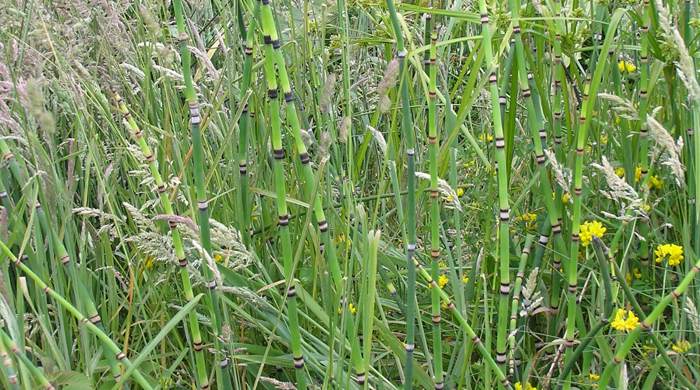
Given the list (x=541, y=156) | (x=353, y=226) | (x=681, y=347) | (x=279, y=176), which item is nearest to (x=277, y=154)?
(x=279, y=176)

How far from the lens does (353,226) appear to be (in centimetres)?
124

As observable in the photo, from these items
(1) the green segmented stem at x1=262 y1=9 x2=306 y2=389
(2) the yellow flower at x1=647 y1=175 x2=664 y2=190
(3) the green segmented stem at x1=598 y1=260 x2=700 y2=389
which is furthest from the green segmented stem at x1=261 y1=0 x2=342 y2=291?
(2) the yellow flower at x1=647 y1=175 x2=664 y2=190

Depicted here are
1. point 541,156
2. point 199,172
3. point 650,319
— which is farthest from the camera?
point 541,156

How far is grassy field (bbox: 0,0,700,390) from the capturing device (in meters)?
0.98

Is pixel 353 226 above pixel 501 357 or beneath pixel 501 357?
above

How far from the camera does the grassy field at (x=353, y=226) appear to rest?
978mm

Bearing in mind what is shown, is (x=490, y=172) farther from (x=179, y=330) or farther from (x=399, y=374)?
(x=179, y=330)

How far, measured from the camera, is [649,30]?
1.26m

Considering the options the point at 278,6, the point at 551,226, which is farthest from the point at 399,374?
the point at 278,6

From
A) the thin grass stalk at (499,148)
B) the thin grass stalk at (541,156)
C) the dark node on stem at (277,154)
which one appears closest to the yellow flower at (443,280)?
the thin grass stalk at (541,156)

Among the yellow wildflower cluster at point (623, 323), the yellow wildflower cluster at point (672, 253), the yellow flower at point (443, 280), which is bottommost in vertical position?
the yellow flower at point (443, 280)

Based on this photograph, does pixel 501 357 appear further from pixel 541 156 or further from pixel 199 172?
pixel 199 172

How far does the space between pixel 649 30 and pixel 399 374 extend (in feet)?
2.06

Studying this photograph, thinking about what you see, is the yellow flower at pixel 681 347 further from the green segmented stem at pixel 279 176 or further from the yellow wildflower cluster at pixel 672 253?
the green segmented stem at pixel 279 176
